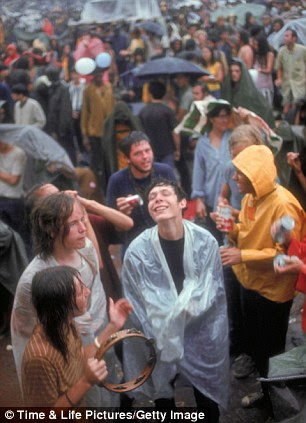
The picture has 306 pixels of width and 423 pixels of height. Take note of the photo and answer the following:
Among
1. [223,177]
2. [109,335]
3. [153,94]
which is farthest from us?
[153,94]

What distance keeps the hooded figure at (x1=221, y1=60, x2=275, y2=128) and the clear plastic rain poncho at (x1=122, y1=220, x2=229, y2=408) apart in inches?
60.0

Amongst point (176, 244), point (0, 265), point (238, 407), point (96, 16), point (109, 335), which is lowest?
point (238, 407)

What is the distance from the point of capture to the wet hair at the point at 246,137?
2910 millimetres

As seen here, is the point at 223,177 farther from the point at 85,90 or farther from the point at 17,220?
the point at 85,90

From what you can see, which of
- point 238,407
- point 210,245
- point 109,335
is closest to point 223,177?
point 210,245

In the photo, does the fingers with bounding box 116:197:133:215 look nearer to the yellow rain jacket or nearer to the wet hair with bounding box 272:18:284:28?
the yellow rain jacket

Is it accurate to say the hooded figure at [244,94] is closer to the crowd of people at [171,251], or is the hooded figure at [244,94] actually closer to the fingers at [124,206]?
the crowd of people at [171,251]

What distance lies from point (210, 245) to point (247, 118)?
1156mm

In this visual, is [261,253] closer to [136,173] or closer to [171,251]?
[171,251]

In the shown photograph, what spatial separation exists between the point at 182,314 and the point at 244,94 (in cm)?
241

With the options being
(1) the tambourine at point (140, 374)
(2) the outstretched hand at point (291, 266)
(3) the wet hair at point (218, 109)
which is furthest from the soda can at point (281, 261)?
(3) the wet hair at point (218, 109)

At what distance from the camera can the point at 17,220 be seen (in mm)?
3633

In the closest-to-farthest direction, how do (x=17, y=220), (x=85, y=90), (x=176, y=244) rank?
(x=176, y=244) < (x=17, y=220) < (x=85, y=90)

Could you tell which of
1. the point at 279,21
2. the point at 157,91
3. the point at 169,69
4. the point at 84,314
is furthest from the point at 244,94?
the point at 84,314
